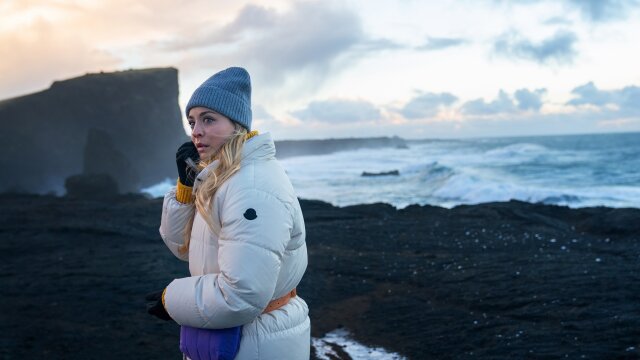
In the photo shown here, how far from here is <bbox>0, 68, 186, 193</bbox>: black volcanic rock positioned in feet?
130

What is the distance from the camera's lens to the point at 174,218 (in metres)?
2.60

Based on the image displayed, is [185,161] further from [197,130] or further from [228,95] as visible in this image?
[228,95]

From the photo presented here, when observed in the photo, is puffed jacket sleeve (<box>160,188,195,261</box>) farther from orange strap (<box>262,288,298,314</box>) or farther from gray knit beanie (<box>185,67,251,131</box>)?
orange strap (<box>262,288,298,314</box>)

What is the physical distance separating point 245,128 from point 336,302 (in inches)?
257

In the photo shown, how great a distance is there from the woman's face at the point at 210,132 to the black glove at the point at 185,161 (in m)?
0.13

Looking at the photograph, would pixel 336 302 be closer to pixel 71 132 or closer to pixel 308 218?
pixel 308 218

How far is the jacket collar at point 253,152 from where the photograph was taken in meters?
2.34

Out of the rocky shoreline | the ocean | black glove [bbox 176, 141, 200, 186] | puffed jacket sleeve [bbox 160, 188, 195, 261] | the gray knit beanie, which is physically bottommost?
the rocky shoreline

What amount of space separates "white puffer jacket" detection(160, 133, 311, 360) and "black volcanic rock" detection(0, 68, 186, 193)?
36.8 m

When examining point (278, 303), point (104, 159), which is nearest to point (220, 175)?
point (278, 303)

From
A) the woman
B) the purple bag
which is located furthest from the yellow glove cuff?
the purple bag

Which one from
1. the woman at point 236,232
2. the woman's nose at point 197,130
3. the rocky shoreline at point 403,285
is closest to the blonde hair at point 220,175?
the woman at point 236,232

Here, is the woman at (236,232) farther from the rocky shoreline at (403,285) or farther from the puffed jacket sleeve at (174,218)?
the rocky shoreline at (403,285)

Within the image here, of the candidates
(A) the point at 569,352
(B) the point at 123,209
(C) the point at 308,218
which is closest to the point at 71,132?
(B) the point at 123,209
